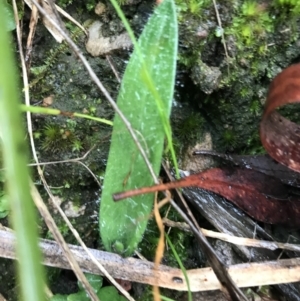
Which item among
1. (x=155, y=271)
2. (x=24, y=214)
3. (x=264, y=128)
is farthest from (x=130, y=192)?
(x=24, y=214)

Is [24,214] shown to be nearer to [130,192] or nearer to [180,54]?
[130,192]

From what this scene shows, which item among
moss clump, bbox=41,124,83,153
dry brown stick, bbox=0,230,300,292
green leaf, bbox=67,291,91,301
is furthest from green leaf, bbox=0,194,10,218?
green leaf, bbox=67,291,91,301

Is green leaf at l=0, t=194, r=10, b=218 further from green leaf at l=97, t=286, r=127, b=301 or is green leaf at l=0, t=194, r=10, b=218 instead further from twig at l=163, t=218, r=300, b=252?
twig at l=163, t=218, r=300, b=252

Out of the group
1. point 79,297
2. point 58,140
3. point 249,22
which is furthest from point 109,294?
point 249,22

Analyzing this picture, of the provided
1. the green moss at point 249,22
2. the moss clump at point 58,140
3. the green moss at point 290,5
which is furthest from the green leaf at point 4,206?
the green moss at point 290,5

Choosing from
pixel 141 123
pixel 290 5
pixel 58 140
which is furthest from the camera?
pixel 58 140

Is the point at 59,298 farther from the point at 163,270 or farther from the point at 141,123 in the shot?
the point at 141,123
